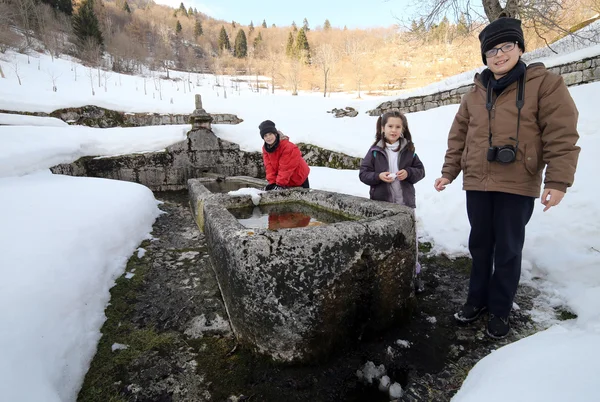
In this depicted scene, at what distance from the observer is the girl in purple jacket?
2.84 metres

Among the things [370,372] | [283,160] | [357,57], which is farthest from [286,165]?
[357,57]

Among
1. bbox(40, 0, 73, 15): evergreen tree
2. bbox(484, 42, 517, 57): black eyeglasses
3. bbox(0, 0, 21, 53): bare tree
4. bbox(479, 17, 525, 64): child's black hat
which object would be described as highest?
bbox(40, 0, 73, 15): evergreen tree

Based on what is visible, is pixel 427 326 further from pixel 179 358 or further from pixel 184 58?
pixel 184 58

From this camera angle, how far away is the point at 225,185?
6.68 metres

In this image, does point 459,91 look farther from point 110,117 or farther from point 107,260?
point 110,117

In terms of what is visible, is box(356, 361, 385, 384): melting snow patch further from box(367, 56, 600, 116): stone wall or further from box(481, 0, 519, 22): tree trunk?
box(481, 0, 519, 22): tree trunk

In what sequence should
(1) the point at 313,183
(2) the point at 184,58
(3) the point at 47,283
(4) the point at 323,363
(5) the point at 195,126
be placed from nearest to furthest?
(4) the point at 323,363
(3) the point at 47,283
(1) the point at 313,183
(5) the point at 195,126
(2) the point at 184,58

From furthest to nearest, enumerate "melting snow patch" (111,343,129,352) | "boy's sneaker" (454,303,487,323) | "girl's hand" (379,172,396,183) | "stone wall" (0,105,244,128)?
1. "stone wall" (0,105,244,128)
2. "girl's hand" (379,172,396,183)
3. "boy's sneaker" (454,303,487,323)
4. "melting snow patch" (111,343,129,352)

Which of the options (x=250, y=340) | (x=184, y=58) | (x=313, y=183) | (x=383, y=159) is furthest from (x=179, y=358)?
(x=184, y=58)

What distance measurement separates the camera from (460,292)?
2.84 meters

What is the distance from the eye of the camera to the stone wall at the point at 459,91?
7863 mm

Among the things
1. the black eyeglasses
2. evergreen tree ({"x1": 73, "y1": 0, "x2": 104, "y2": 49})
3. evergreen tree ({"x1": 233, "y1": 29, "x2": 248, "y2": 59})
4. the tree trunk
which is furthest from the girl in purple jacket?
evergreen tree ({"x1": 233, "y1": 29, "x2": 248, "y2": 59})

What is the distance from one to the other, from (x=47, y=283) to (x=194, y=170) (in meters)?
6.28

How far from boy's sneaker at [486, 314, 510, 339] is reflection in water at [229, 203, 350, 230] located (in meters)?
1.47
